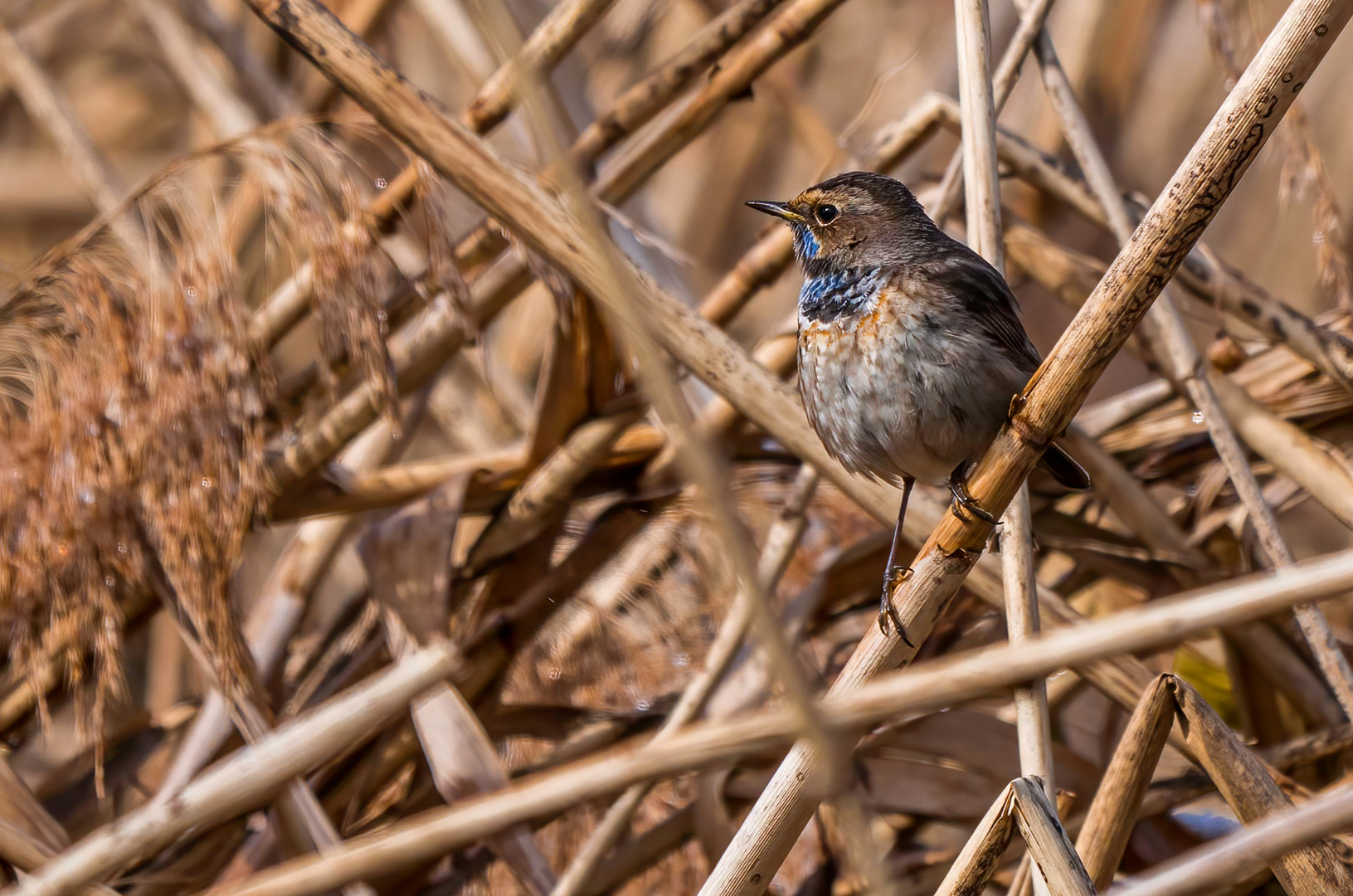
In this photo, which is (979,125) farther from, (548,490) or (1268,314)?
(548,490)

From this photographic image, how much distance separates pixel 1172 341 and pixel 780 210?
0.80 meters

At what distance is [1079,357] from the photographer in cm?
128

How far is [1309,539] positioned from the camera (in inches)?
136

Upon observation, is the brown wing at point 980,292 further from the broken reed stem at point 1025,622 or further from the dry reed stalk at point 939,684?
the dry reed stalk at point 939,684

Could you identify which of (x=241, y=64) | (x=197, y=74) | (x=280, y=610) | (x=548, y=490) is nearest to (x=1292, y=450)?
(x=548, y=490)

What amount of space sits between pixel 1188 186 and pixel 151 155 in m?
Result: 4.70

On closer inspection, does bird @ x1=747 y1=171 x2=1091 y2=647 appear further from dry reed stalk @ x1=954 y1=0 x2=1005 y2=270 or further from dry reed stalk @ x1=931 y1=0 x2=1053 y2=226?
dry reed stalk @ x1=931 y1=0 x2=1053 y2=226

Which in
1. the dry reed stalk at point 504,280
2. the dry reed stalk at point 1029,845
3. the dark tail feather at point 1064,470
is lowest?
the dry reed stalk at point 1029,845

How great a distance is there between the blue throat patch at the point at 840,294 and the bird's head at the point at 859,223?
28mm

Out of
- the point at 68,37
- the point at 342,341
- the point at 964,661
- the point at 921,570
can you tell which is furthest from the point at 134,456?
the point at 68,37

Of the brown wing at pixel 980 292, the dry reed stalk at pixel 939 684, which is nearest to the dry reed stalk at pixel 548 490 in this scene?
the brown wing at pixel 980 292

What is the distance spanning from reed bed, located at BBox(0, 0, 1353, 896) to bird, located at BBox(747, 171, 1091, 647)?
80 mm

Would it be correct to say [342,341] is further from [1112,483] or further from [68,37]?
[68,37]

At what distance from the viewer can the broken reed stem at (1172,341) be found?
1.89m
